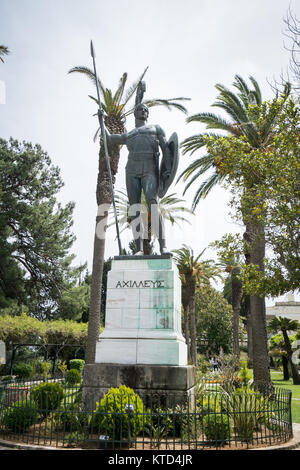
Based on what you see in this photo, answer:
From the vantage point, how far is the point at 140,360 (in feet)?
21.7

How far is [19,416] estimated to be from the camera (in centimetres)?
596

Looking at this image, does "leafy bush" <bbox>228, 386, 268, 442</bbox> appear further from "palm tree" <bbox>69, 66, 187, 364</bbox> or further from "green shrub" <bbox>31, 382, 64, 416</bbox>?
"palm tree" <bbox>69, 66, 187, 364</bbox>

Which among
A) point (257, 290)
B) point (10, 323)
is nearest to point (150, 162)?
point (257, 290)

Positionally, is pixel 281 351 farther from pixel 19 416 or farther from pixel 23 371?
pixel 19 416

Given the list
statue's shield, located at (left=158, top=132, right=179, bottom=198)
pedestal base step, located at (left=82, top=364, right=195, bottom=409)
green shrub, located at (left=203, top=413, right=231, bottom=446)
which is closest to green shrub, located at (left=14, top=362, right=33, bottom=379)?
pedestal base step, located at (left=82, top=364, right=195, bottom=409)

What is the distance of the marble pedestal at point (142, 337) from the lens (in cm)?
629

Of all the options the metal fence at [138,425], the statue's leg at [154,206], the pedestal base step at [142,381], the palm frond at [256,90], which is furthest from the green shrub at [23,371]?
the palm frond at [256,90]

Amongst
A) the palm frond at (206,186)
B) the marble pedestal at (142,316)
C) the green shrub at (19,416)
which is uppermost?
the palm frond at (206,186)

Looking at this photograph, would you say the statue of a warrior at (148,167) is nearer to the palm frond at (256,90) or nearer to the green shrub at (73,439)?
the green shrub at (73,439)

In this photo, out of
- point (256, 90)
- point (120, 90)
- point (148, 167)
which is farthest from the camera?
point (256, 90)

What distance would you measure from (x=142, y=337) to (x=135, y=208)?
2.70m

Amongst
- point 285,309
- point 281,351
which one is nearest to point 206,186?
point 281,351

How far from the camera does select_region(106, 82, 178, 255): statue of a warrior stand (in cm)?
793

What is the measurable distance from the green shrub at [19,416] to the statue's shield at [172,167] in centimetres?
487
